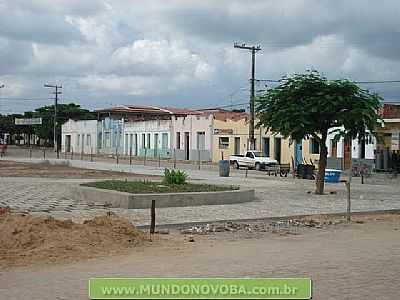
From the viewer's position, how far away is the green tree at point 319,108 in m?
24.1

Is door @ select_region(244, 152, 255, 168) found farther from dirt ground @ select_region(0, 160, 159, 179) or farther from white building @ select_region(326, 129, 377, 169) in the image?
dirt ground @ select_region(0, 160, 159, 179)

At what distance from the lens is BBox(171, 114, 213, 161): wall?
6931cm

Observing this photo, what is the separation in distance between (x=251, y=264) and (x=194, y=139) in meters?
62.0

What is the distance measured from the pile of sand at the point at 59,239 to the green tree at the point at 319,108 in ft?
41.5

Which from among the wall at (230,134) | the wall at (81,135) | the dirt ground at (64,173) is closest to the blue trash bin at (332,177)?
the dirt ground at (64,173)

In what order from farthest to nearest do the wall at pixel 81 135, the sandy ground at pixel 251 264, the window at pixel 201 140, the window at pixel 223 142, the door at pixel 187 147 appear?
the wall at pixel 81 135
the door at pixel 187 147
the window at pixel 201 140
the window at pixel 223 142
the sandy ground at pixel 251 264

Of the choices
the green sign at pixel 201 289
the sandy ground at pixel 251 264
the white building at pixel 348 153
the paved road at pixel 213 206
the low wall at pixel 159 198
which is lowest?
the sandy ground at pixel 251 264

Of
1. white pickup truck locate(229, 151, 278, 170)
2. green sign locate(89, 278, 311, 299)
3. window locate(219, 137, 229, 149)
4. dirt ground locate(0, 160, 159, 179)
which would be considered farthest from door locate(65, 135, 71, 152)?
green sign locate(89, 278, 311, 299)

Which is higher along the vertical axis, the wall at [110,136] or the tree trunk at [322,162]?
the wall at [110,136]

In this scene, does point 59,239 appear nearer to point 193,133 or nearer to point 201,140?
point 201,140

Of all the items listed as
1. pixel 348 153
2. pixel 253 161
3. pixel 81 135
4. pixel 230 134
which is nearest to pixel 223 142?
pixel 230 134

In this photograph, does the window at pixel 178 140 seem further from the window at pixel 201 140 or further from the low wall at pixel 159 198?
the low wall at pixel 159 198

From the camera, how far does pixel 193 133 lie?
7206 cm

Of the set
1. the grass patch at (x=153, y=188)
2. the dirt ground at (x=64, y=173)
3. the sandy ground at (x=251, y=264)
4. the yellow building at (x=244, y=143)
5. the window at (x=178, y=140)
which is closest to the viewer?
the sandy ground at (x=251, y=264)
